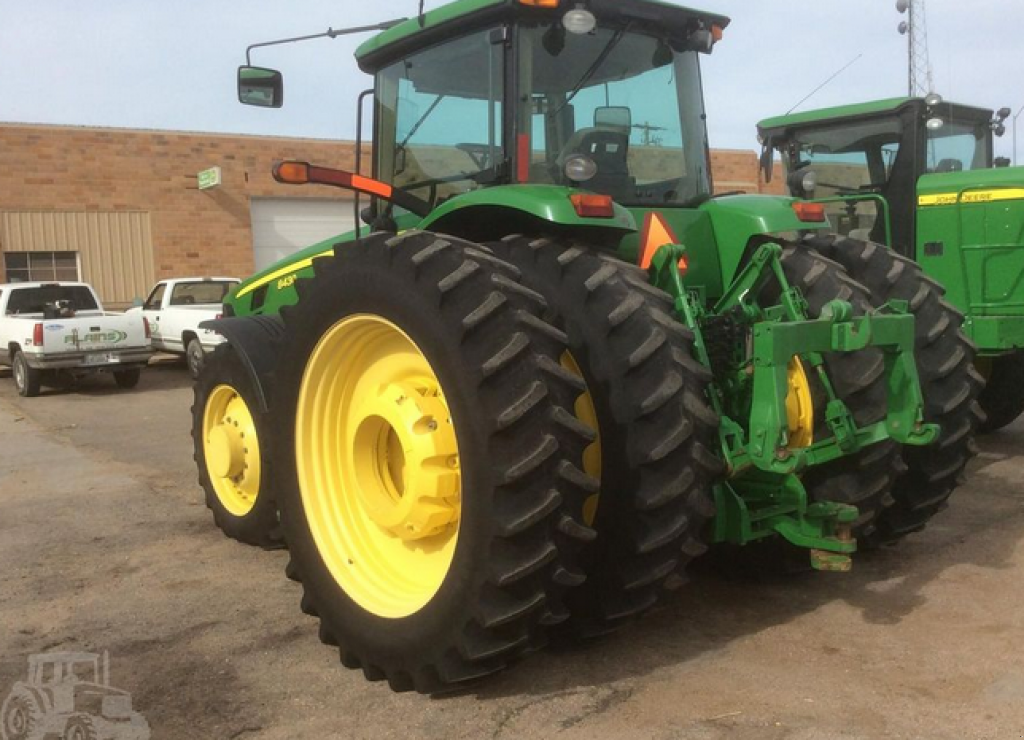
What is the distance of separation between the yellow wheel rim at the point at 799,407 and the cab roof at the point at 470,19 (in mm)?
1719

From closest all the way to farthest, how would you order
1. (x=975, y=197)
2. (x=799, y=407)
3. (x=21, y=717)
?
(x=21, y=717), (x=799, y=407), (x=975, y=197)

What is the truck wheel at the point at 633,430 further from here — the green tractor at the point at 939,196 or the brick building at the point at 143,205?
the brick building at the point at 143,205

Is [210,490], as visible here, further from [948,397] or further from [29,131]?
[29,131]

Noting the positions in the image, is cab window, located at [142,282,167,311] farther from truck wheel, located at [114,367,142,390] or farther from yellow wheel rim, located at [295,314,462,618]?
yellow wheel rim, located at [295,314,462,618]

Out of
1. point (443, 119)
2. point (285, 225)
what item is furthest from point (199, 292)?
point (443, 119)

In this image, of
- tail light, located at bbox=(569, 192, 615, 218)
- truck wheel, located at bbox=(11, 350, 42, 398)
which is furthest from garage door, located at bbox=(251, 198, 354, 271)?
tail light, located at bbox=(569, 192, 615, 218)

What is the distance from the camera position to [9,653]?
12.7 ft

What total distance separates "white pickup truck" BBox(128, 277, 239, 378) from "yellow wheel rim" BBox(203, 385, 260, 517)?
9.99 m

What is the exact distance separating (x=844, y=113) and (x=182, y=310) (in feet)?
35.7

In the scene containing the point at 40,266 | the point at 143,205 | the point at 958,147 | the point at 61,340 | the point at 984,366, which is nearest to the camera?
the point at 984,366

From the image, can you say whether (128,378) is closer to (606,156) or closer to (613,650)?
(606,156)

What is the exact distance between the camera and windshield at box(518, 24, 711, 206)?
412cm

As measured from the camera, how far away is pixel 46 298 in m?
15.2

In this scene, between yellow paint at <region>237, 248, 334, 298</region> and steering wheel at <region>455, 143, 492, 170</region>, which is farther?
yellow paint at <region>237, 248, 334, 298</region>
